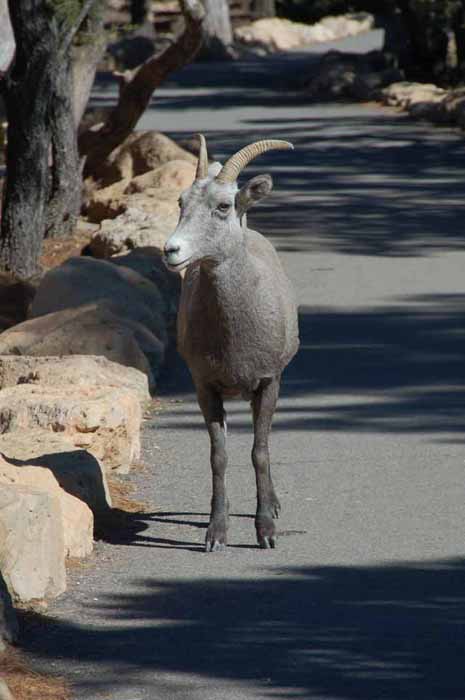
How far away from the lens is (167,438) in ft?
36.7

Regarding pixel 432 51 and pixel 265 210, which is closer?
pixel 265 210

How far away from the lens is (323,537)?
876 centimetres

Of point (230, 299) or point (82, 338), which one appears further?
point (82, 338)

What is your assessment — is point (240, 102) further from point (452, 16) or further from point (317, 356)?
point (317, 356)

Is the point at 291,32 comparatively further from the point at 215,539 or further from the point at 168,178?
the point at 215,539

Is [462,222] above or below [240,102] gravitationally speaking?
above

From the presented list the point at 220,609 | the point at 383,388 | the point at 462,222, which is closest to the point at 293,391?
the point at 383,388

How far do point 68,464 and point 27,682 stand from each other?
254cm

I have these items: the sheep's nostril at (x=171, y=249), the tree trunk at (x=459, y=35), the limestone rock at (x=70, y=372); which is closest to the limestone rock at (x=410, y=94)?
the tree trunk at (x=459, y=35)

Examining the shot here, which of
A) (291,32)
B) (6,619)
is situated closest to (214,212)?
(6,619)

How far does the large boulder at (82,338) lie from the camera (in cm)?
1220

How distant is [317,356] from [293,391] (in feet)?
4.11

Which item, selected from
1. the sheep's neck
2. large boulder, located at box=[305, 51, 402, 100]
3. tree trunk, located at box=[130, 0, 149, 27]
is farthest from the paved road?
tree trunk, located at box=[130, 0, 149, 27]

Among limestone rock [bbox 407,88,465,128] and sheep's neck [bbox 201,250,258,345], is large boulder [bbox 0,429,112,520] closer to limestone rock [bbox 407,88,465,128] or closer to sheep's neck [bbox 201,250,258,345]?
sheep's neck [bbox 201,250,258,345]
